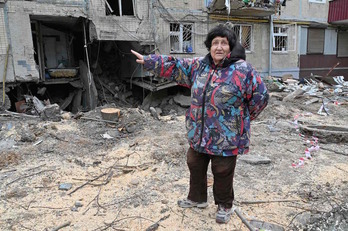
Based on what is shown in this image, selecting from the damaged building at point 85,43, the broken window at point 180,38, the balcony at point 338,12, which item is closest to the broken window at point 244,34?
the damaged building at point 85,43

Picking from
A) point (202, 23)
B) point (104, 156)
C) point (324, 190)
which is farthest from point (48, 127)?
Answer: point (202, 23)

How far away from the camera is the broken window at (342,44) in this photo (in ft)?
55.8

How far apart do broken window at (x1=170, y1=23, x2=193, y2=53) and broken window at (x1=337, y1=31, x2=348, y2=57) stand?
10.3 m

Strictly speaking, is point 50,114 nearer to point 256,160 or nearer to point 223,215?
point 256,160

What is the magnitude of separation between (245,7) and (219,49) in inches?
422

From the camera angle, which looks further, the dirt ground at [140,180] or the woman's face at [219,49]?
the dirt ground at [140,180]

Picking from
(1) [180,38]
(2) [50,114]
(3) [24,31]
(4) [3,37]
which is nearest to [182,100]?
(1) [180,38]

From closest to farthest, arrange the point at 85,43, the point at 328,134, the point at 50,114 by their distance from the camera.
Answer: the point at 328,134, the point at 50,114, the point at 85,43

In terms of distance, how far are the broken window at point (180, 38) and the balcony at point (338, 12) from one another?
359 inches

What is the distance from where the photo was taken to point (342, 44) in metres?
17.2

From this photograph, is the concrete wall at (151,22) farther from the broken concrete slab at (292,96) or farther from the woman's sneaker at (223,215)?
the woman's sneaker at (223,215)

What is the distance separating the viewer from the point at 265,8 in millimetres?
12648

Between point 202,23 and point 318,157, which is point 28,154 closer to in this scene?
point 318,157

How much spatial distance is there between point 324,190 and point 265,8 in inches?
433
